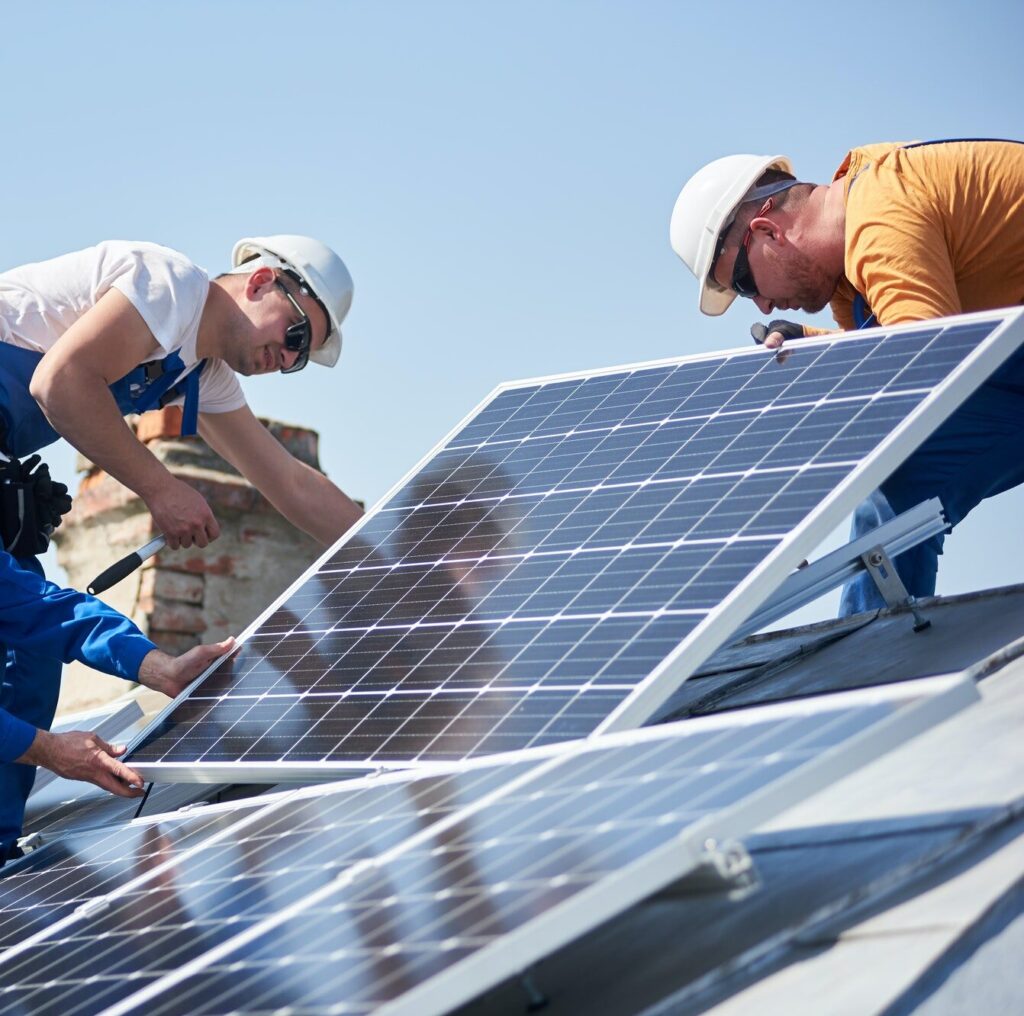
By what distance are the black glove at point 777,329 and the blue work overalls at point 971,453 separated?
246 mm

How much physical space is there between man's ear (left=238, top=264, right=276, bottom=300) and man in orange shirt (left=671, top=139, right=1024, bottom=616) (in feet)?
6.08

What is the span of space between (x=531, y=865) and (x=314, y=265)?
4732 millimetres

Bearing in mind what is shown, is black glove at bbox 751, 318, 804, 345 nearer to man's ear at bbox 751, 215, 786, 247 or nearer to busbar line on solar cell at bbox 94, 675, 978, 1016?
man's ear at bbox 751, 215, 786, 247

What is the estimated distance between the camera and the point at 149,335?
634 cm

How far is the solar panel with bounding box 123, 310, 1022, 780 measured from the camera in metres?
3.81

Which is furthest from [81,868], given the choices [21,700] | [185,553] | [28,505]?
[185,553]

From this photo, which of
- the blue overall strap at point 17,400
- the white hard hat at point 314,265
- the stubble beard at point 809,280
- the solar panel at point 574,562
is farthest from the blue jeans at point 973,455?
the blue overall strap at point 17,400

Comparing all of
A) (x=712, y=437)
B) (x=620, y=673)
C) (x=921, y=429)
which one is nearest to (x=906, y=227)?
(x=712, y=437)

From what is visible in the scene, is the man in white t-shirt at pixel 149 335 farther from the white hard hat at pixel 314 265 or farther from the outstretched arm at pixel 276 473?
the outstretched arm at pixel 276 473

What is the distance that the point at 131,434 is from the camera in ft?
21.0

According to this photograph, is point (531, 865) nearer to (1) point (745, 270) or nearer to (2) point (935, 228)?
(2) point (935, 228)

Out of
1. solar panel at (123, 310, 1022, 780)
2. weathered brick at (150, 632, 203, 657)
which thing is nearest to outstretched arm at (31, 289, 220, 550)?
solar panel at (123, 310, 1022, 780)

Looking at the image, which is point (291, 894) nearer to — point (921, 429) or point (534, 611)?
point (534, 611)

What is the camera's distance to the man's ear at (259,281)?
681 cm
